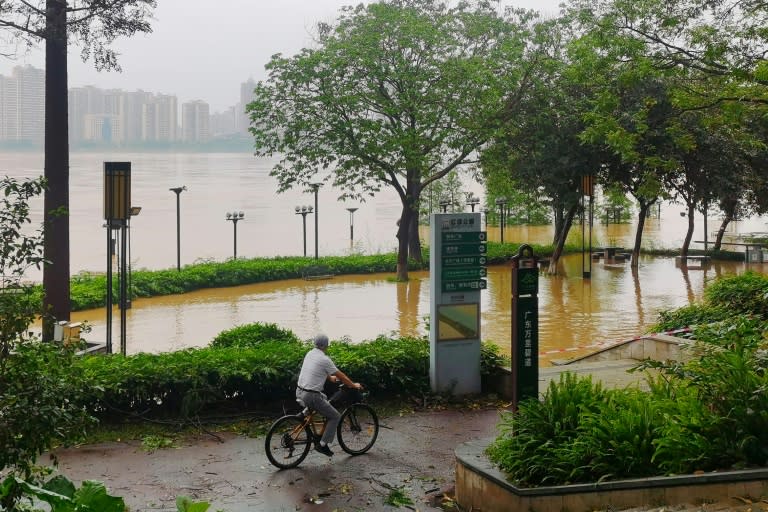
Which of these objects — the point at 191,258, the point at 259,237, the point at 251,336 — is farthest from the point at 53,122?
the point at 259,237

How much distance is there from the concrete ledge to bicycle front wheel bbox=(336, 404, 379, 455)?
6.79ft

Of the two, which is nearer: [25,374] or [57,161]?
[25,374]

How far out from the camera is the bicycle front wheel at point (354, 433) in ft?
31.7

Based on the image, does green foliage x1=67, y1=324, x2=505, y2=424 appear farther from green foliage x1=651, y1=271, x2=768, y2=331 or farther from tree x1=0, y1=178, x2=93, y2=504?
green foliage x1=651, y1=271, x2=768, y2=331

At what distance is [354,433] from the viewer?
9.75m

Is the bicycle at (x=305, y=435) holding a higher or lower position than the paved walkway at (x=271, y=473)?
higher

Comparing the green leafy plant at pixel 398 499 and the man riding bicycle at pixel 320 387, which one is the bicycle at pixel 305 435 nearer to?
the man riding bicycle at pixel 320 387

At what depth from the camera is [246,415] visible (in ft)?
36.3

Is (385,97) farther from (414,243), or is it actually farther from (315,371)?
(315,371)

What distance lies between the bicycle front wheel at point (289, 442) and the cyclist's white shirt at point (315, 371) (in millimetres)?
359

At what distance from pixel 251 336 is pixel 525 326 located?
5.55 m

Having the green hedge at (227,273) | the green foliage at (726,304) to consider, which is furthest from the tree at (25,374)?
the green hedge at (227,273)

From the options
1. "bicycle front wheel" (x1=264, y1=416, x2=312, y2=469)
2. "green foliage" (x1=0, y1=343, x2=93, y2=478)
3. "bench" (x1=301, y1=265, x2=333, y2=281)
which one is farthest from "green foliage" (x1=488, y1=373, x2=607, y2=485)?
"bench" (x1=301, y1=265, x2=333, y2=281)

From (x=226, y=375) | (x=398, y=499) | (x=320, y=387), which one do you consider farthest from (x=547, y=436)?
(x=226, y=375)
